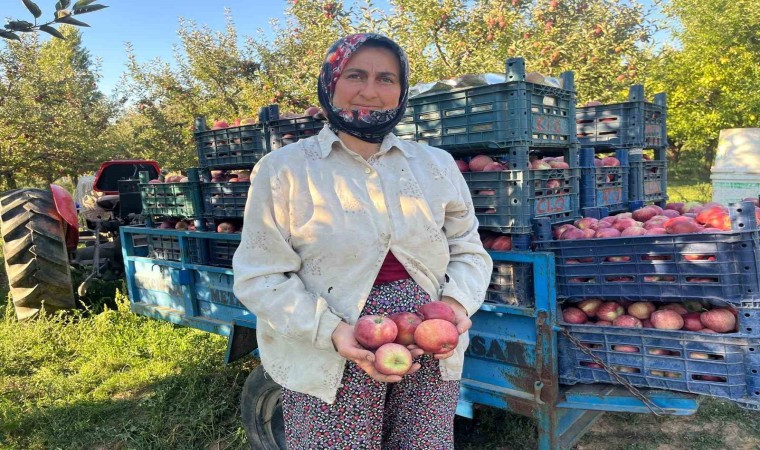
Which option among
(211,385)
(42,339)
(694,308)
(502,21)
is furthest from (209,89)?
(694,308)

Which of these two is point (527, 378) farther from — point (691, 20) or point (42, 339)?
point (691, 20)

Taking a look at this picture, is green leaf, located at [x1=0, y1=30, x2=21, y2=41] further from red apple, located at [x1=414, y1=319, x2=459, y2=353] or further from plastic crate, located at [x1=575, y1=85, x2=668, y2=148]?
plastic crate, located at [x1=575, y1=85, x2=668, y2=148]

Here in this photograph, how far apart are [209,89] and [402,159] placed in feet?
51.5

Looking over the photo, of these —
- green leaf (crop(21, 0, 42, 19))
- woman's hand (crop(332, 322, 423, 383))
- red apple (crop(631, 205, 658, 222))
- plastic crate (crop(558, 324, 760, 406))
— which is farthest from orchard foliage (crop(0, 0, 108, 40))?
red apple (crop(631, 205, 658, 222))

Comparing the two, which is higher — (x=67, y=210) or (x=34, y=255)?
(x=67, y=210)

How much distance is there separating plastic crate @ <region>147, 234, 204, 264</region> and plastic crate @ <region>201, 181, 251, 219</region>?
0.33 m

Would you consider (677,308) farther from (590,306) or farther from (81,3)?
(81,3)

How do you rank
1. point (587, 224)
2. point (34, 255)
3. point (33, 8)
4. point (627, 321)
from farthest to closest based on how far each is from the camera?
1. point (34, 255)
2. point (587, 224)
3. point (627, 321)
4. point (33, 8)

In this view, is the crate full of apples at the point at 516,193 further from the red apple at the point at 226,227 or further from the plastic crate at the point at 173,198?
the plastic crate at the point at 173,198

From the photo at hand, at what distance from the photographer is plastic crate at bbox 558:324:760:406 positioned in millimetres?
2178

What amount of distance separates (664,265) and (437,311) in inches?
53.3

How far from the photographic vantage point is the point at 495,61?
830 centimetres

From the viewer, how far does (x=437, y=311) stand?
65.6 inches

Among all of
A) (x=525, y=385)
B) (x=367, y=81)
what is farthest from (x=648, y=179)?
(x=367, y=81)
